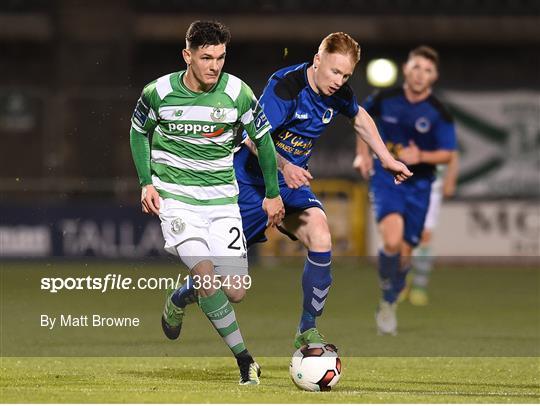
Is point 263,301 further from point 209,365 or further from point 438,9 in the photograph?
point 438,9

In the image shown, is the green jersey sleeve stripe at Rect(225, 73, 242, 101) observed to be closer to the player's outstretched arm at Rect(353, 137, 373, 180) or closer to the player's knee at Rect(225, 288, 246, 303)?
the player's knee at Rect(225, 288, 246, 303)

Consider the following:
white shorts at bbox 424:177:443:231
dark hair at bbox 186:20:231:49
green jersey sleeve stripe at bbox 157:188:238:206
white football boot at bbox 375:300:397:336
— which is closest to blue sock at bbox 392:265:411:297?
white football boot at bbox 375:300:397:336

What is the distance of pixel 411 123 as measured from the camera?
1242cm

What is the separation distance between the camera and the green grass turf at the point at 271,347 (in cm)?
792

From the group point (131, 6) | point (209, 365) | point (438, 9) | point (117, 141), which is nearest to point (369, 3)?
point (438, 9)

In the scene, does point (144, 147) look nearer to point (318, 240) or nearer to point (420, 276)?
point (318, 240)

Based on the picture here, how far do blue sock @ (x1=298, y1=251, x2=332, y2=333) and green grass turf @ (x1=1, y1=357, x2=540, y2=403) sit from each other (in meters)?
0.42

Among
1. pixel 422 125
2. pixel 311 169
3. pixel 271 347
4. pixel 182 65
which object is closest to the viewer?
pixel 271 347

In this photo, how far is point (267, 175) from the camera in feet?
27.2

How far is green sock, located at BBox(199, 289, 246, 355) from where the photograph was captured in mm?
8242

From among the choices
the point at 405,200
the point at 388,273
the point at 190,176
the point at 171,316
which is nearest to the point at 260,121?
the point at 190,176

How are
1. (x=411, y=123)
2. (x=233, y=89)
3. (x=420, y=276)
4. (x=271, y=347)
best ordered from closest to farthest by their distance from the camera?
1. (x=233, y=89)
2. (x=271, y=347)
3. (x=411, y=123)
4. (x=420, y=276)

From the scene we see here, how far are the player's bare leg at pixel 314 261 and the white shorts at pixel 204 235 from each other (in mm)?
734

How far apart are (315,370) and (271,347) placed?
2732 millimetres
